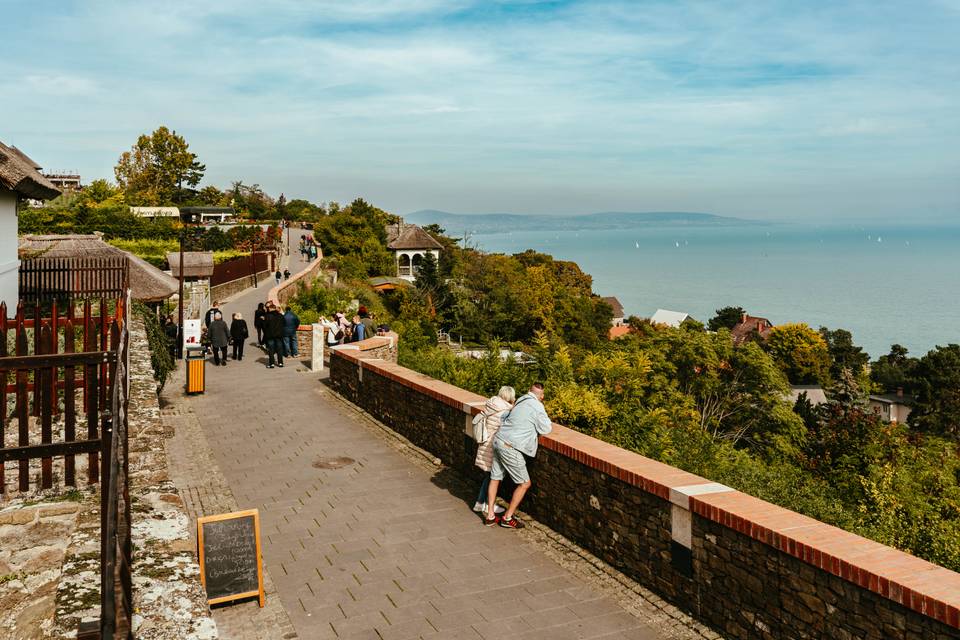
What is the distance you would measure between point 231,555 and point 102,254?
52.9 ft

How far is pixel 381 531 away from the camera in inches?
315

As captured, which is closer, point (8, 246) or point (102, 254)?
point (8, 246)

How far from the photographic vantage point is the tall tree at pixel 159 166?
85.5m

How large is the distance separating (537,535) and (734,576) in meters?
2.62

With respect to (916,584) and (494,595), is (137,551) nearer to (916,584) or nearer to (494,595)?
(494,595)

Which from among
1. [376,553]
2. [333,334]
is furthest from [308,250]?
[376,553]

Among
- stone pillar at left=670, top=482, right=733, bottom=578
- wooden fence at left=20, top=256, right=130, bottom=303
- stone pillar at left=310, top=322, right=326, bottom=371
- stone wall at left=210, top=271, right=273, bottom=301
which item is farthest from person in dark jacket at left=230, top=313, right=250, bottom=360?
stone pillar at left=670, top=482, right=733, bottom=578

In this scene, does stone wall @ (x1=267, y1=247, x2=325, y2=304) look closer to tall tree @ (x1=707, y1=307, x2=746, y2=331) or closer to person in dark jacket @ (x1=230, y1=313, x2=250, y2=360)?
person in dark jacket @ (x1=230, y1=313, x2=250, y2=360)

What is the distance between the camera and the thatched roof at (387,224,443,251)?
79.4 metres

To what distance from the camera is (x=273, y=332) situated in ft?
62.1

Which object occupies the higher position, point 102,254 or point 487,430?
point 102,254

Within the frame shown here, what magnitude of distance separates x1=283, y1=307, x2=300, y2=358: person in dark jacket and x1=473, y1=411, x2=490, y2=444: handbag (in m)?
12.4

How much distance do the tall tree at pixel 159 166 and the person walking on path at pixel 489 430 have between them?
84.3 m

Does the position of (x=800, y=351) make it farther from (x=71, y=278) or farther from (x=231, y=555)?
(x=231, y=555)
